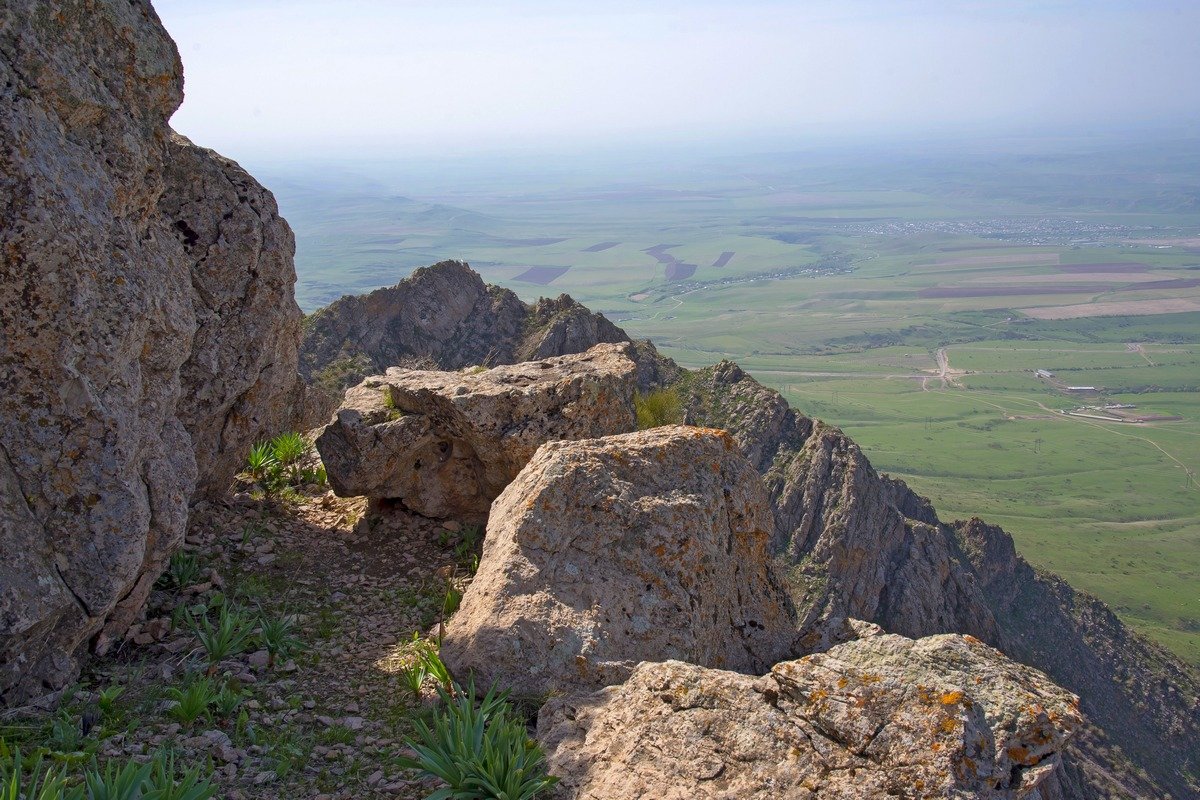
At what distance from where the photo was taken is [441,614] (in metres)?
9.02

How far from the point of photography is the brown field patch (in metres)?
191

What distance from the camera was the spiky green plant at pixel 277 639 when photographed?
7668 millimetres

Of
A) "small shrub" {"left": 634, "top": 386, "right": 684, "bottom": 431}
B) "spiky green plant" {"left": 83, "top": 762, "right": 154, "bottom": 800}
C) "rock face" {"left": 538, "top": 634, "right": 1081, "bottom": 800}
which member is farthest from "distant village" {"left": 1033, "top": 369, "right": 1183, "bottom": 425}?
"spiky green plant" {"left": 83, "top": 762, "right": 154, "bottom": 800}

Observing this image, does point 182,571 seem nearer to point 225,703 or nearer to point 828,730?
point 225,703

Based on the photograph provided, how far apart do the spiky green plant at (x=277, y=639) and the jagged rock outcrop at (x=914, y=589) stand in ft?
117

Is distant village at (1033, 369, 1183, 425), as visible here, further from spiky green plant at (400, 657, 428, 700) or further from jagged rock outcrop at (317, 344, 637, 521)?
spiky green plant at (400, 657, 428, 700)

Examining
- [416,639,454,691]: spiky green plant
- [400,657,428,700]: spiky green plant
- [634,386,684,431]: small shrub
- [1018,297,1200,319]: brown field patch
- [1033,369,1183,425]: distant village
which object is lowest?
[1033,369,1183,425]: distant village

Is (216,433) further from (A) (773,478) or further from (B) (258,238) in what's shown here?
(A) (773,478)

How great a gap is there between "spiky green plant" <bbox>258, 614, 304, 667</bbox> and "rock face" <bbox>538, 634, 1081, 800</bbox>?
9.53 feet

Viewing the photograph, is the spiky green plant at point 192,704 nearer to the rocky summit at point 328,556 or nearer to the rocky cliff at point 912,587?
the rocky summit at point 328,556

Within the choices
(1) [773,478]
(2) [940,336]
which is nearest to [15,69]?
(1) [773,478]

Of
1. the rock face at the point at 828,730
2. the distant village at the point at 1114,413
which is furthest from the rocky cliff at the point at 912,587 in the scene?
the distant village at the point at 1114,413

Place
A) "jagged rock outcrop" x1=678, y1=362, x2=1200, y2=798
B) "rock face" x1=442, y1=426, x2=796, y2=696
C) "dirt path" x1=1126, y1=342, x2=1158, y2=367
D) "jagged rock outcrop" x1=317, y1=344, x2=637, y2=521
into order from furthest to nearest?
"dirt path" x1=1126, y1=342, x2=1158, y2=367, "jagged rock outcrop" x1=678, y1=362, x2=1200, y2=798, "jagged rock outcrop" x1=317, y1=344, x2=637, y2=521, "rock face" x1=442, y1=426, x2=796, y2=696

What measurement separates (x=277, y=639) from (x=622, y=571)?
3334mm
